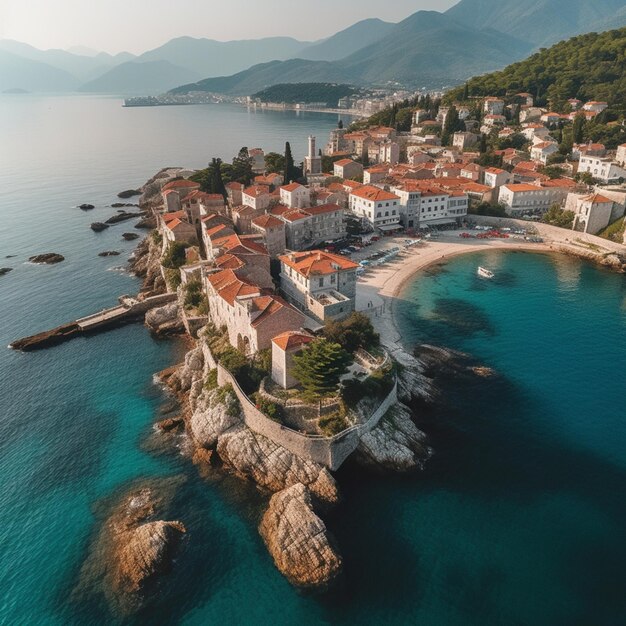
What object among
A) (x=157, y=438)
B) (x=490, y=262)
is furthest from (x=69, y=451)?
(x=490, y=262)

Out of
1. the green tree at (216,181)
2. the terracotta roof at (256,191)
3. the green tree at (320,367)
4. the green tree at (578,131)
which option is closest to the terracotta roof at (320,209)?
the terracotta roof at (256,191)

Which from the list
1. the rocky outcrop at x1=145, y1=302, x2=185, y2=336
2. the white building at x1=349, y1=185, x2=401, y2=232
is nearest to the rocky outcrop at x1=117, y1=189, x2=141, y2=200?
the white building at x1=349, y1=185, x2=401, y2=232

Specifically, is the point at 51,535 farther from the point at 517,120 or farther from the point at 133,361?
the point at 517,120

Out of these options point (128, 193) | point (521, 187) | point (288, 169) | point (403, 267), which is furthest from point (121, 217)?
point (521, 187)

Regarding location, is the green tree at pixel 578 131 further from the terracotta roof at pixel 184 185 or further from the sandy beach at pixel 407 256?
the terracotta roof at pixel 184 185

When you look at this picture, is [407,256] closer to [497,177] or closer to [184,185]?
[497,177]

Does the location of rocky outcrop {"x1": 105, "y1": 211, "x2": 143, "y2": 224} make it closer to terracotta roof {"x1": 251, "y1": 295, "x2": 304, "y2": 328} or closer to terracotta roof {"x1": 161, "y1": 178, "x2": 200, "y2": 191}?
terracotta roof {"x1": 161, "y1": 178, "x2": 200, "y2": 191}
